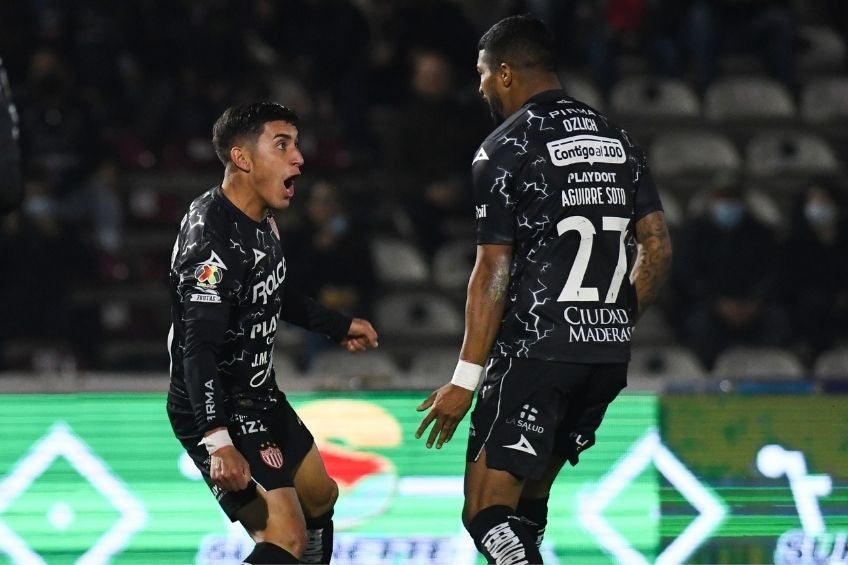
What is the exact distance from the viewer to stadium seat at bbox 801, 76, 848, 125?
467 inches

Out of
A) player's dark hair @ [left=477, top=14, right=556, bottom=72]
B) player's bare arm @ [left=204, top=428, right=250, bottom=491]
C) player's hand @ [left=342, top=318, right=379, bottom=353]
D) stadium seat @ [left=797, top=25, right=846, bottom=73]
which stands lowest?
player's bare arm @ [left=204, top=428, right=250, bottom=491]

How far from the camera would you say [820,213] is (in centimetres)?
1039

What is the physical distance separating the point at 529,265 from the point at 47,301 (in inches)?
237

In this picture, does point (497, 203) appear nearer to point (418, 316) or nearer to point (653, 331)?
point (418, 316)

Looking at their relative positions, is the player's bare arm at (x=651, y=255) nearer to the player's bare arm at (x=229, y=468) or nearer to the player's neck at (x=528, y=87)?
the player's neck at (x=528, y=87)

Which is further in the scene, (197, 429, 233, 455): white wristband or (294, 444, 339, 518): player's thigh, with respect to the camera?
(294, 444, 339, 518): player's thigh

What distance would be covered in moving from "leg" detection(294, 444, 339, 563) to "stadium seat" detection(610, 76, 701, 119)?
7.35m

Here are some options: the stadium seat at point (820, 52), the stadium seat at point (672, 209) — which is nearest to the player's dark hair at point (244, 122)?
the stadium seat at point (672, 209)

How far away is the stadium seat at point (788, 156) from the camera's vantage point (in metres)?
11.4

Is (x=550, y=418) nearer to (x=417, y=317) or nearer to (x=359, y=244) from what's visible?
(x=359, y=244)

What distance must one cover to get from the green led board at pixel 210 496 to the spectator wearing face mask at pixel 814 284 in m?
4.00

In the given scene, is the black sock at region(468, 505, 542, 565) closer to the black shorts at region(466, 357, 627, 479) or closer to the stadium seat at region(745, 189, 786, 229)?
the black shorts at region(466, 357, 627, 479)

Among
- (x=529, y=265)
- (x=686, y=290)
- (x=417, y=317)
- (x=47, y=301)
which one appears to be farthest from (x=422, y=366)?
Answer: (x=529, y=265)

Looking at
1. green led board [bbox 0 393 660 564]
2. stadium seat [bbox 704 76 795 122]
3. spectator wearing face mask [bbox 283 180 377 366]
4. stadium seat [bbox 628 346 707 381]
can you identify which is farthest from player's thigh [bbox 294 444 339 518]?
stadium seat [bbox 704 76 795 122]
